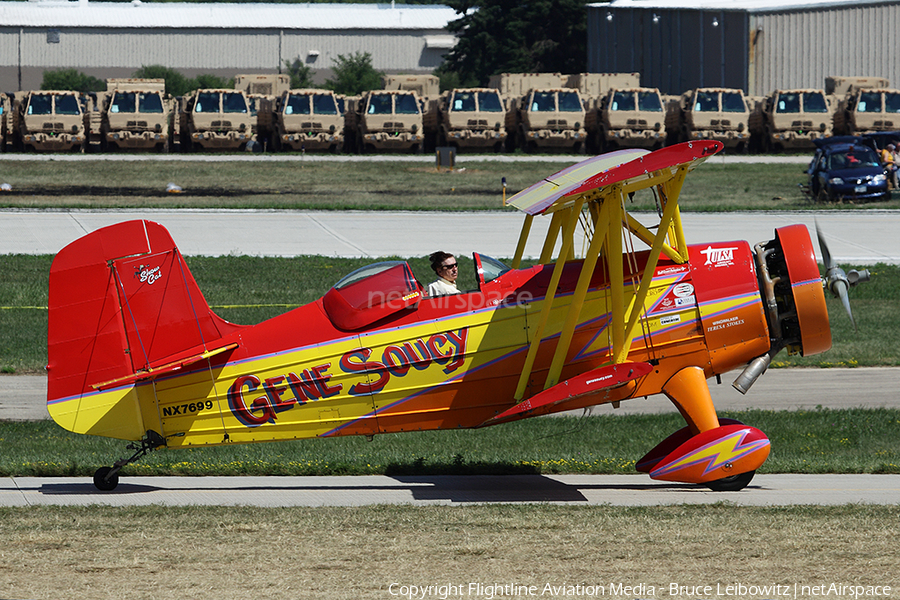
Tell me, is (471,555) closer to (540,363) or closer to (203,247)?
(540,363)

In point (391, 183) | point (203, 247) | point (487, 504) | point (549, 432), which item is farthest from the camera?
point (391, 183)

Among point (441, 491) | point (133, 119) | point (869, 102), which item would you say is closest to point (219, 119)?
point (133, 119)

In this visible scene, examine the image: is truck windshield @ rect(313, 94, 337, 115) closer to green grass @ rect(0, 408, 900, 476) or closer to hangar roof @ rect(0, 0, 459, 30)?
green grass @ rect(0, 408, 900, 476)

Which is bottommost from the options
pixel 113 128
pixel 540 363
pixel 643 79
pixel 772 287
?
pixel 540 363

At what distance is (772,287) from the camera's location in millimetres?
9500

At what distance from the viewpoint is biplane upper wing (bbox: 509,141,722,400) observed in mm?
8562

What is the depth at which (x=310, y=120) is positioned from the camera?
4203 cm

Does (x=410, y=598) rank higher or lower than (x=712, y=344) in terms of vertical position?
lower

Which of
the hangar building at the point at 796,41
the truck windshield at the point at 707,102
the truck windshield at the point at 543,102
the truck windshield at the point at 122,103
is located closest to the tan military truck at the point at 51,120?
the truck windshield at the point at 122,103

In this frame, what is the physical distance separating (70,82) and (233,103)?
40.3m

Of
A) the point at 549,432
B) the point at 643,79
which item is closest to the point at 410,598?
the point at 549,432

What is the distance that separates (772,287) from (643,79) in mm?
58060

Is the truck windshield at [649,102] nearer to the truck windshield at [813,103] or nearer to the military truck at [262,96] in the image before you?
the truck windshield at [813,103]

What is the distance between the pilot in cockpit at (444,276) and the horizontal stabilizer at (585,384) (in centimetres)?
122
